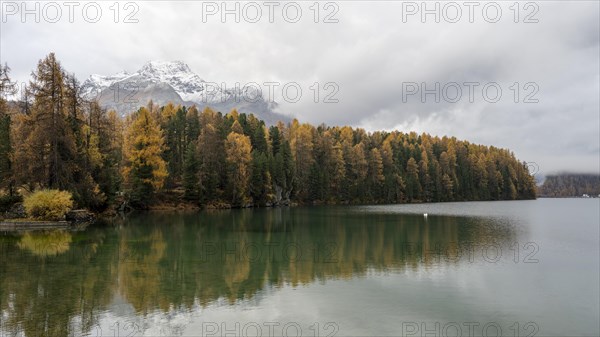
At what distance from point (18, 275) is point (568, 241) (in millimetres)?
39105

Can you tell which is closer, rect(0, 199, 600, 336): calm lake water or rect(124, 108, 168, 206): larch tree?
rect(0, 199, 600, 336): calm lake water

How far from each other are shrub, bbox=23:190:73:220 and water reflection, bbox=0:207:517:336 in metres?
5.50

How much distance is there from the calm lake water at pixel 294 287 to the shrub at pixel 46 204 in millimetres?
7902

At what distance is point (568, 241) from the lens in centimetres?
3588

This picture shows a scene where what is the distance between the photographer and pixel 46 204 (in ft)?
136

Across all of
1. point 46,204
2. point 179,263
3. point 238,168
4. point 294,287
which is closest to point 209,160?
point 238,168

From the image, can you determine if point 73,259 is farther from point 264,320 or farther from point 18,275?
point 264,320

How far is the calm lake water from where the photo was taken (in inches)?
537

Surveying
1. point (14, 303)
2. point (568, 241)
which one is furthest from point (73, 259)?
point (568, 241)

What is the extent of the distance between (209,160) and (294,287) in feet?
221
